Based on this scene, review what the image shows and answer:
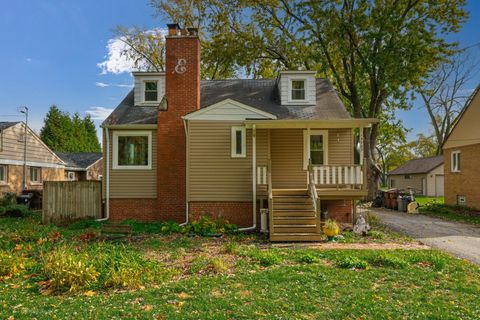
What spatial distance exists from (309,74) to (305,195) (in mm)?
5656

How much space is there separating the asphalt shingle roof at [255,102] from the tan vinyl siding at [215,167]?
8.24 ft

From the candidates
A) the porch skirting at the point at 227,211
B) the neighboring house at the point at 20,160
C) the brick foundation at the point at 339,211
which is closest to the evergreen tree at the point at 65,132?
the neighboring house at the point at 20,160

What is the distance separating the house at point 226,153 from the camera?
35.8ft

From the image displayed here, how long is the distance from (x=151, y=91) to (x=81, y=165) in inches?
686

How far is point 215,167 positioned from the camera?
11.5 m

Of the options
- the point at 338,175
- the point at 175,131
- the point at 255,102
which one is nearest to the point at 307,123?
the point at 338,175

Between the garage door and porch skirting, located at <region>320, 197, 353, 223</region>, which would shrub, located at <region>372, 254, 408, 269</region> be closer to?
porch skirting, located at <region>320, 197, 353, 223</region>

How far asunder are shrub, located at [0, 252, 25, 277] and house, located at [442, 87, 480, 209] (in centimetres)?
1935

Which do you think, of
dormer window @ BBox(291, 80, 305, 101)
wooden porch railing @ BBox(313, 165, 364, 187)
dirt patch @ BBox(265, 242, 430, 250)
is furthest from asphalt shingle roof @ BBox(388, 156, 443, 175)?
dirt patch @ BBox(265, 242, 430, 250)

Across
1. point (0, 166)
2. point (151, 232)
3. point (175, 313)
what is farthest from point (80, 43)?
point (175, 313)

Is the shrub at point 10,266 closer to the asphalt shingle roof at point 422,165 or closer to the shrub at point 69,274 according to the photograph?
the shrub at point 69,274

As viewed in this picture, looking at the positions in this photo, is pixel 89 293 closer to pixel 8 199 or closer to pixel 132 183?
pixel 132 183

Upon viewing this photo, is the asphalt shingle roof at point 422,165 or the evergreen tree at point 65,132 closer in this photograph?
the asphalt shingle roof at point 422,165

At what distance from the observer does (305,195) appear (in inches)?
430
